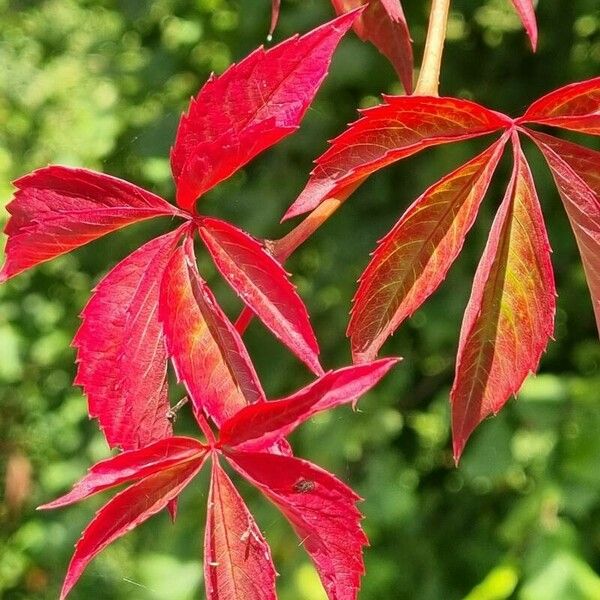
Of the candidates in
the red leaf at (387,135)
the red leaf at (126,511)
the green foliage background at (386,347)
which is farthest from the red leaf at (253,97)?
the green foliage background at (386,347)

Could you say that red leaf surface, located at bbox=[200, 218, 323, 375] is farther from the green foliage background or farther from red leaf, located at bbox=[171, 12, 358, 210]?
the green foliage background

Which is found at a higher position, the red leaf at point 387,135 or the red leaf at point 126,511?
the red leaf at point 387,135

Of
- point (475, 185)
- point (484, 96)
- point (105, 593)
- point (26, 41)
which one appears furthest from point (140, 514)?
point (26, 41)

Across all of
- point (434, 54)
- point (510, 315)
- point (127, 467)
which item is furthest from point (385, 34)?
point (127, 467)

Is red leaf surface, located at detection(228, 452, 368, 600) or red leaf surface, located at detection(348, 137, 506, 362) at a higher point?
red leaf surface, located at detection(348, 137, 506, 362)

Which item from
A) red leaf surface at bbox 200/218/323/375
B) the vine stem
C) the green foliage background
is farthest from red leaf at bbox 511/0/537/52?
the green foliage background

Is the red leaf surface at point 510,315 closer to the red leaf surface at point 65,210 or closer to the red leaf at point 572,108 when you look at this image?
the red leaf at point 572,108
